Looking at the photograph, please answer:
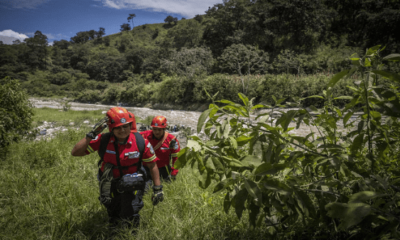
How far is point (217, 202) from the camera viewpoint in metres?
2.73

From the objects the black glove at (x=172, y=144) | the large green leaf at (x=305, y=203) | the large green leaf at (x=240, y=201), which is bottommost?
the black glove at (x=172, y=144)

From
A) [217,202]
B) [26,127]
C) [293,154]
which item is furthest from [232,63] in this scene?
[293,154]

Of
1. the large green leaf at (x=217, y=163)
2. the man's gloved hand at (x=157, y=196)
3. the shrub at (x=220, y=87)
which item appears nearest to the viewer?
the large green leaf at (x=217, y=163)

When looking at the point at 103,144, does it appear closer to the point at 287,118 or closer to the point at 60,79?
the point at 287,118

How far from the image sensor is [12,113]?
5309 millimetres

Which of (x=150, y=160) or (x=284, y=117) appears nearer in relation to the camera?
(x=284, y=117)

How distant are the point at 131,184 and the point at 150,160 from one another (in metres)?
0.35

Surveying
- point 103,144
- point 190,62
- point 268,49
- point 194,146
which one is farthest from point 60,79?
point 194,146

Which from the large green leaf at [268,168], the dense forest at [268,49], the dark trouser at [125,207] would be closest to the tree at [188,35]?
the dense forest at [268,49]

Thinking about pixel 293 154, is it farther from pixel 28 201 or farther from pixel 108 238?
pixel 28 201

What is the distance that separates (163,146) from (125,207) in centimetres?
168

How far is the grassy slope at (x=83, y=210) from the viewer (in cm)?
221

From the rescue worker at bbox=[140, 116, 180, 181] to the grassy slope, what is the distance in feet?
1.05

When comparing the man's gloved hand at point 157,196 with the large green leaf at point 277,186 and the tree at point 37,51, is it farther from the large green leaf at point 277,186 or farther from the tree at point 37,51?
the tree at point 37,51
